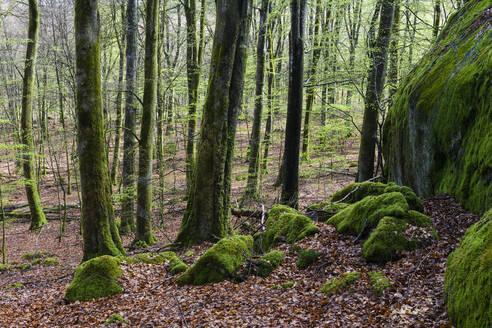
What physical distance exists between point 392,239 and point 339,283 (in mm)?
1151

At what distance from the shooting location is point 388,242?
4.91 m

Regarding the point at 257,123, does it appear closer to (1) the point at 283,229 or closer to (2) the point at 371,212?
(1) the point at 283,229

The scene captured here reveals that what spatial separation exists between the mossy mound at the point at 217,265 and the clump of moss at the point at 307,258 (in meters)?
1.05

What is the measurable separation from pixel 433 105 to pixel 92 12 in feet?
23.8

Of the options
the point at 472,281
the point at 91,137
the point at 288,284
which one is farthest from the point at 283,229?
the point at 91,137

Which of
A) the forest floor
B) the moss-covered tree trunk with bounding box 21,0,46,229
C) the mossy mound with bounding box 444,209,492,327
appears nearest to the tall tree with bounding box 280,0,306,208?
the forest floor

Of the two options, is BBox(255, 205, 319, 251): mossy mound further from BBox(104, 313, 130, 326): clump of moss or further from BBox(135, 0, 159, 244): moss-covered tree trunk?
BBox(135, 0, 159, 244): moss-covered tree trunk

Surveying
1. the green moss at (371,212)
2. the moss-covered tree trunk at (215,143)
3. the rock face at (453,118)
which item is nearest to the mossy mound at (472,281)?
the rock face at (453,118)

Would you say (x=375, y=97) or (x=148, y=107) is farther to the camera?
(x=148, y=107)

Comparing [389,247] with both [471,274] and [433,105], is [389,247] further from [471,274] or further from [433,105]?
[433,105]

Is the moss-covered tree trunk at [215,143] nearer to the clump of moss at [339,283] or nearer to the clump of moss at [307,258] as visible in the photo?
the clump of moss at [307,258]

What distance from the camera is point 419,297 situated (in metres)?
3.63

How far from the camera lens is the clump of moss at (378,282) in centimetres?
405

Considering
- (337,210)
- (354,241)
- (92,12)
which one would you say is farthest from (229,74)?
(354,241)
